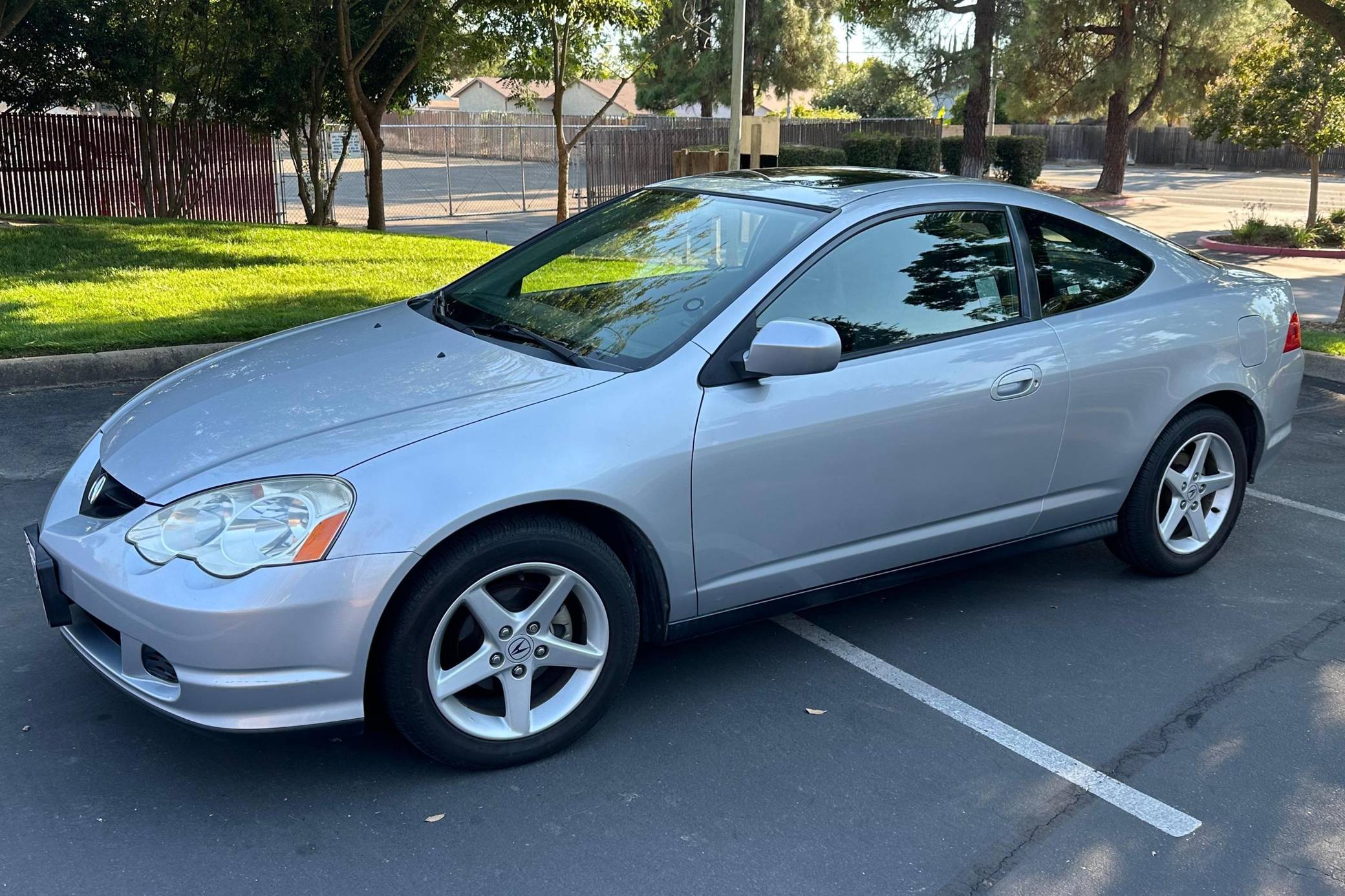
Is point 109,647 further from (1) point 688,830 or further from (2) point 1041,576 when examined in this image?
(2) point 1041,576

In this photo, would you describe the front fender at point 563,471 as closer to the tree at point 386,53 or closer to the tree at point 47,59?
the tree at point 386,53

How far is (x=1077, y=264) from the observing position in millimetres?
4473

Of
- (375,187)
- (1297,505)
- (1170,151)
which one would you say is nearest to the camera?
(1297,505)

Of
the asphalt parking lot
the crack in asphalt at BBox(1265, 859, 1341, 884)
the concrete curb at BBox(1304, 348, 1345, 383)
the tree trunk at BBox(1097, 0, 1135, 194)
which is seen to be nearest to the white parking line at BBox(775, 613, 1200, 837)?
the asphalt parking lot

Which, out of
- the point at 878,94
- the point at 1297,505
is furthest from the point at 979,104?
the point at 1297,505

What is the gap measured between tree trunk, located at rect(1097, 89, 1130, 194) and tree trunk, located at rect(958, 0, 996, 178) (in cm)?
374

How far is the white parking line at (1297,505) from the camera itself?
574 centimetres

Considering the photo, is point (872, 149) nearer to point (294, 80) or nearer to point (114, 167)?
point (294, 80)

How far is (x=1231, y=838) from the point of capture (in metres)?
3.16

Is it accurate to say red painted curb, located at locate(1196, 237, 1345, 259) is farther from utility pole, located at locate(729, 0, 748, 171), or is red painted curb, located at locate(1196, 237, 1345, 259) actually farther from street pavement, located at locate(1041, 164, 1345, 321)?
utility pole, located at locate(729, 0, 748, 171)

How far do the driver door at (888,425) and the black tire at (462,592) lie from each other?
0.32 metres

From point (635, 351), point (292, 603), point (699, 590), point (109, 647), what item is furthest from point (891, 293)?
point (109, 647)

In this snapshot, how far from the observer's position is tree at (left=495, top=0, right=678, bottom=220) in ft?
51.0

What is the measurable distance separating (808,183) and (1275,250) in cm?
1722
